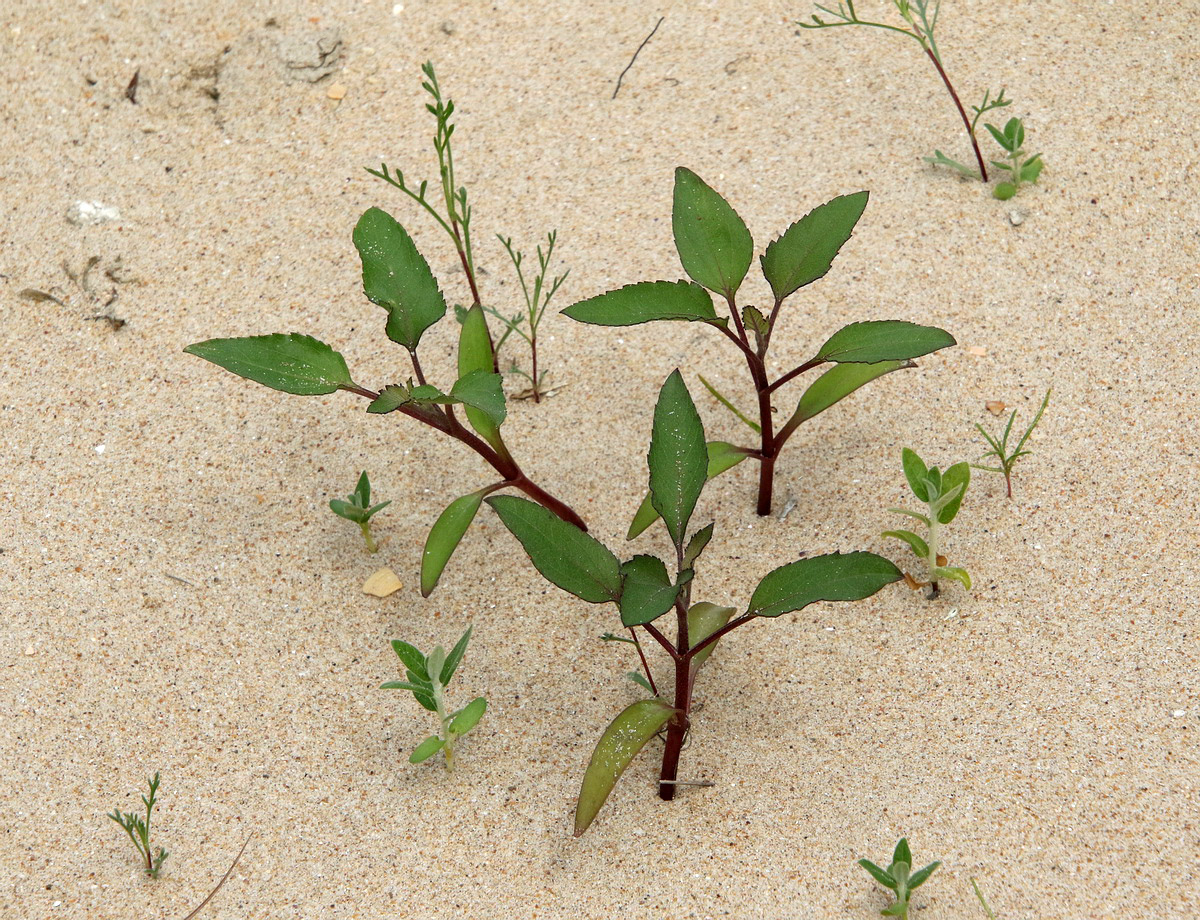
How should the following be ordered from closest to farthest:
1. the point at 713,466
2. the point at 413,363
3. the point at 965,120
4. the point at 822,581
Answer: the point at 822,581, the point at 413,363, the point at 713,466, the point at 965,120

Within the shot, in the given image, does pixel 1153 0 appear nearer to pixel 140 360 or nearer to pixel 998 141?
pixel 998 141

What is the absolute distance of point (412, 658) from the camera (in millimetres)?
2195

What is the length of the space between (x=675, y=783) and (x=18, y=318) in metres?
2.09

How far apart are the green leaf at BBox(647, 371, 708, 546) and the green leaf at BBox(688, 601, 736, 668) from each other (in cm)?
23

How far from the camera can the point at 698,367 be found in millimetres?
2928

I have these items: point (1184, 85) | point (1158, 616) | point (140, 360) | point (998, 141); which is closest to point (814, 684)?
point (1158, 616)

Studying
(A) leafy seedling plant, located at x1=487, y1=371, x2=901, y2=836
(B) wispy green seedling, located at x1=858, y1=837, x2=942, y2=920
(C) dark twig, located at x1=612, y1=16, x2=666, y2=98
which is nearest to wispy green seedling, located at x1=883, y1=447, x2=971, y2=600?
(A) leafy seedling plant, located at x1=487, y1=371, x2=901, y2=836

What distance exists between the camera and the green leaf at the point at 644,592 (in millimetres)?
1929

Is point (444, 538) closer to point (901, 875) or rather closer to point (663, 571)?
point (663, 571)

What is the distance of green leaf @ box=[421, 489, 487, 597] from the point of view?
2.36 metres

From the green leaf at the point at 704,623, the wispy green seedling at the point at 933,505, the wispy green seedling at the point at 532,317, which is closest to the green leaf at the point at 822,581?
the green leaf at the point at 704,623

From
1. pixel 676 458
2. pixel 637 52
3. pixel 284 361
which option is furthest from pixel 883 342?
pixel 637 52

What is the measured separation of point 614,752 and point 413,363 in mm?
841

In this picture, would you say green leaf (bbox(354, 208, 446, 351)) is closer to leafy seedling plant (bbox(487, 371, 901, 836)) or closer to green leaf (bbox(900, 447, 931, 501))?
leafy seedling plant (bbox(487, 371, 901, 836))
